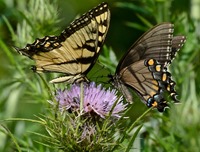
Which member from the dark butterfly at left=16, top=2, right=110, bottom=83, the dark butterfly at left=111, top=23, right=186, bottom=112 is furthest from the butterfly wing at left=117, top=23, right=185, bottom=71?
the dark butterfly at left=16, top=2, right=110, bottom=83

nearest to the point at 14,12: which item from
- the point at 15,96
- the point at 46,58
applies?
the point at 15,96

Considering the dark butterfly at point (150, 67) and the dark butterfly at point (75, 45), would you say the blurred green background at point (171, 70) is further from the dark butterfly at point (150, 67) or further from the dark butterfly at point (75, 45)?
the dark butterfly at point (75, 45)

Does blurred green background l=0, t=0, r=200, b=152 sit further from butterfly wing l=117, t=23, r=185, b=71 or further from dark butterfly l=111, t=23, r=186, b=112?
butterfly wing l=117, t=23, r=185, b=71

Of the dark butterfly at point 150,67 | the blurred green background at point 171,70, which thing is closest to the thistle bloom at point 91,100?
the dark butterfly at point 150,67

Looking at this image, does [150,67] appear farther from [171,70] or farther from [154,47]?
[171,70]

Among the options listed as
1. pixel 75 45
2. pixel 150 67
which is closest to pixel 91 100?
pixel 75 45
